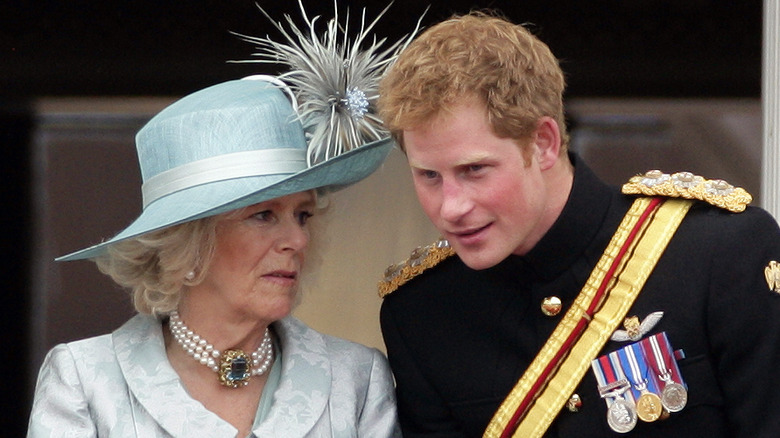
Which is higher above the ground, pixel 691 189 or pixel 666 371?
pixel 691 189

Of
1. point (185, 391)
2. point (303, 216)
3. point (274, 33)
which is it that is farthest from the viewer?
point (274, 33)

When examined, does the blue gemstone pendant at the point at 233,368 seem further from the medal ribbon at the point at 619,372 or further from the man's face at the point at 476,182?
the medal ribbon at the point at 619,372

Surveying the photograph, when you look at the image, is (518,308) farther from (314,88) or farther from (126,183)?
(126,183)

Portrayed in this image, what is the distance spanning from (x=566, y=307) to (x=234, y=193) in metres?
0.68

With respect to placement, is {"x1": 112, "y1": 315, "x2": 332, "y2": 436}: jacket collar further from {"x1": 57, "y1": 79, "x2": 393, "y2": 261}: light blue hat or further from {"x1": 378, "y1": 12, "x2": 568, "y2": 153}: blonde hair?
{"x1": 378, "y1": 12, "x2": 568, "y2": 153}: blonde hair

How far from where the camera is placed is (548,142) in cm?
258

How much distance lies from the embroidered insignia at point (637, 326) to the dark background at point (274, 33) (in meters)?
→ 1.71

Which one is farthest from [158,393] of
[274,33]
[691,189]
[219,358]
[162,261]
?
[274,33]

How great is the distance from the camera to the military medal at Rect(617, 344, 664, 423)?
2.55 meters

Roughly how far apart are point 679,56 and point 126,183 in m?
1.75

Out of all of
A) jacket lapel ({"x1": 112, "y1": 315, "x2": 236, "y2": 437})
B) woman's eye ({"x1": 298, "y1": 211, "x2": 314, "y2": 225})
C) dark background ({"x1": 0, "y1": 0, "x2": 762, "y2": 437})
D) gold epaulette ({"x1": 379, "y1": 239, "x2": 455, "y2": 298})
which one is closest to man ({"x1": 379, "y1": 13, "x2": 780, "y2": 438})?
gold epaulette ({"x1": 379, "y1": 239, "x2": 455, "y2": 298})

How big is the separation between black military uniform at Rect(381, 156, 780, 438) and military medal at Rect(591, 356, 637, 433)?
0.07 feet

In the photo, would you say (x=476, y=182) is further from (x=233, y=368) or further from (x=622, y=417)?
(x=233, y=368)

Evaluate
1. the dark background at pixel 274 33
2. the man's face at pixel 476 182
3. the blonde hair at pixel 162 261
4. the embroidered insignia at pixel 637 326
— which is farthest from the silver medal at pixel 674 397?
the dark background at pixel 274 33
